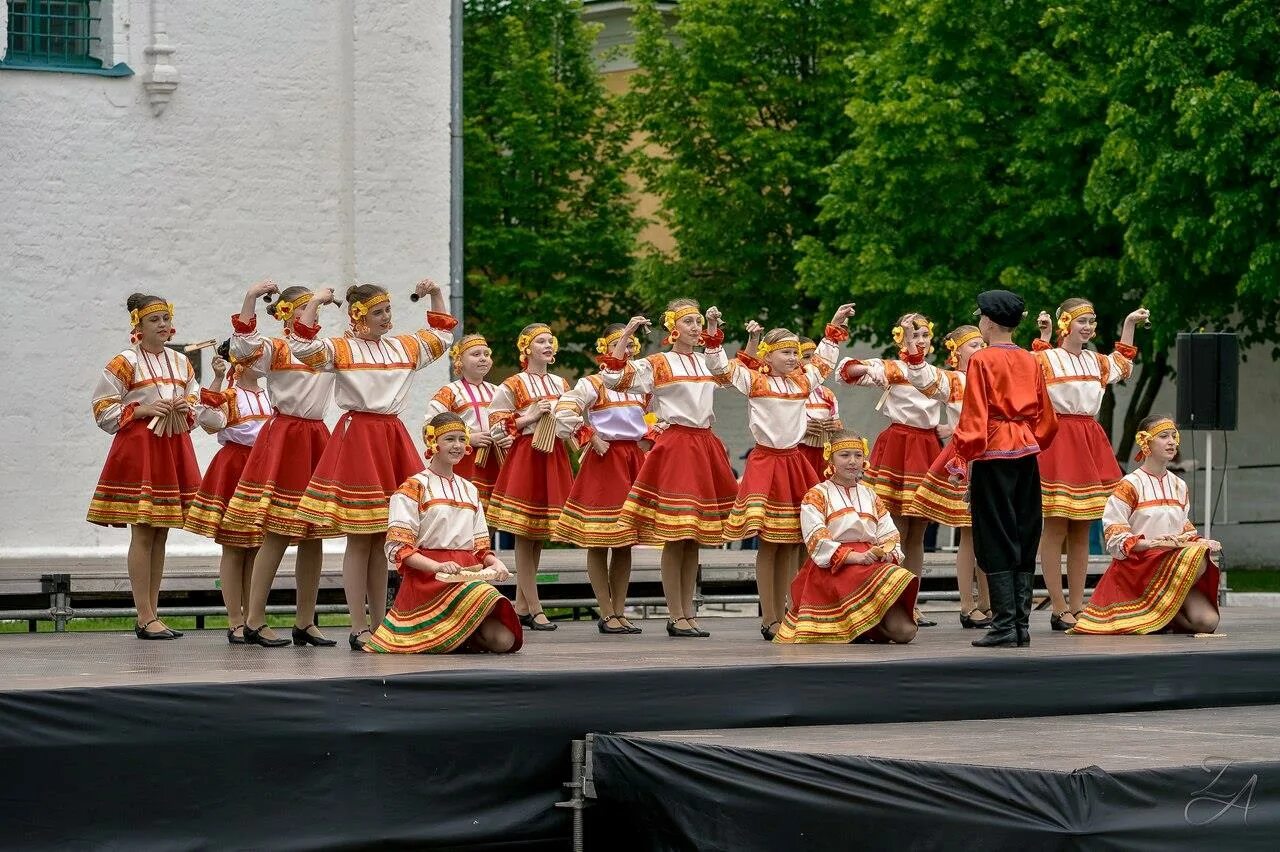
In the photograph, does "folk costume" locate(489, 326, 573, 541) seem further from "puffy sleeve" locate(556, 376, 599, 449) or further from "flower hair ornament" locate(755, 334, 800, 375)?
"flower hair ornament" locate(755, 334, 800, 375)

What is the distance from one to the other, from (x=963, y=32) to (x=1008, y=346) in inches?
504

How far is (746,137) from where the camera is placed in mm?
25297

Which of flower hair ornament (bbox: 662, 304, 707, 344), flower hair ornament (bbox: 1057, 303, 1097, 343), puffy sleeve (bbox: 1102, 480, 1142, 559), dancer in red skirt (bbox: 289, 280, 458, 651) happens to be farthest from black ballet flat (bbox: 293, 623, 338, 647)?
flower hair ornament (bbox: 1057, 303, 1097, 343)

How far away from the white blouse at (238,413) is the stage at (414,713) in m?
1.43

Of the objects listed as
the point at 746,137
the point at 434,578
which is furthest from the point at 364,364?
the point at 746,137

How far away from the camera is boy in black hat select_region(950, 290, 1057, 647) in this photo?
8555 mm

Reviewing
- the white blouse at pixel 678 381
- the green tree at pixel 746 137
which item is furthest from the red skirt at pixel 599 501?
the green tree at pixel 746 137

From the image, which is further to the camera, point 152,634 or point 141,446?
point 152,634

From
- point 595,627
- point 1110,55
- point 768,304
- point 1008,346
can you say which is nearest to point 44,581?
point 595,627

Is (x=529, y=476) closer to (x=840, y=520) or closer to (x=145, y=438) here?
(x=840, y=520)

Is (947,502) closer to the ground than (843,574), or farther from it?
farther from it

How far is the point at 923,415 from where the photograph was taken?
10.7 meters

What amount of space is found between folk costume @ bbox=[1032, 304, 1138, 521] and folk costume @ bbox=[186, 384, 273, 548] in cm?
372

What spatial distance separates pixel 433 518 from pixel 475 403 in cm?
253
